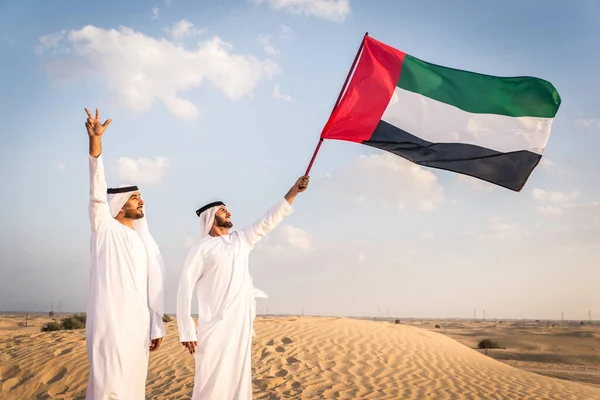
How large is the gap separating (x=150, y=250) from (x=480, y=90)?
4164mm

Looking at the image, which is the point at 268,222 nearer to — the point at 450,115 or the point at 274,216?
the point at 274,216

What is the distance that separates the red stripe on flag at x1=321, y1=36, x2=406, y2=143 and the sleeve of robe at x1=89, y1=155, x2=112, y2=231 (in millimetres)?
2302

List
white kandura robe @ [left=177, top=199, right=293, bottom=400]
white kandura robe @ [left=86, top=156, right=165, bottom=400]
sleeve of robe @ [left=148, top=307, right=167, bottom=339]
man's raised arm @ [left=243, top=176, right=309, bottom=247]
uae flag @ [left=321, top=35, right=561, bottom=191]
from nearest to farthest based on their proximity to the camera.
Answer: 1. white kandura robe @ [left=86, top=156, right=165, bottom=400]
2. sleeve of robe @ [left=148, top=307, right=167, bottom=339]
3. white kandura robe @ [left=177, top=199, right=293, bottom=400]
4. man's raised arm @ [left=243, top=176, right=309, bottom=247]
5. uae flag @ [left=321, top=35, right=561, bottom=191]

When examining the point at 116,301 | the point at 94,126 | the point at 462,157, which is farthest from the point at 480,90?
the point at 116,301

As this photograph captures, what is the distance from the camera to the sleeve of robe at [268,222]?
525cm

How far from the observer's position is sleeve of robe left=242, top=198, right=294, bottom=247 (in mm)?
5250

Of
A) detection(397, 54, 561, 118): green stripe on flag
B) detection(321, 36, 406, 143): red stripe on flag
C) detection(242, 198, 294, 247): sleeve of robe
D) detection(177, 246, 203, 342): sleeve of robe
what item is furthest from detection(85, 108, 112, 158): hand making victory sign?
detection(397, 54, 561, 118): green stripe on flag

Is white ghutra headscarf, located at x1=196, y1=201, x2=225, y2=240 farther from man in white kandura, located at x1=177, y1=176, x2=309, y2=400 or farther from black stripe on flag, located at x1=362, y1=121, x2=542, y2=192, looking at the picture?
black stripe on flag, located at x1=362, y1=121, x2=542, y2=192

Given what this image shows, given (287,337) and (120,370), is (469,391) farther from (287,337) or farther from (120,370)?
(120,370)

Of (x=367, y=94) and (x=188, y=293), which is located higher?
(x=367, y=94)

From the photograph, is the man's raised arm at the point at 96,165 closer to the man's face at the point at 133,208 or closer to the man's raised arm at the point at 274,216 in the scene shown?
the man's face at the point at 133,208

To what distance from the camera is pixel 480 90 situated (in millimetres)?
6176

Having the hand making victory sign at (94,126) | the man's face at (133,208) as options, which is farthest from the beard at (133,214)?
the hand making victory sign at (94,126)

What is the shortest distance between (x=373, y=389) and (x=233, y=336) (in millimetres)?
4059
